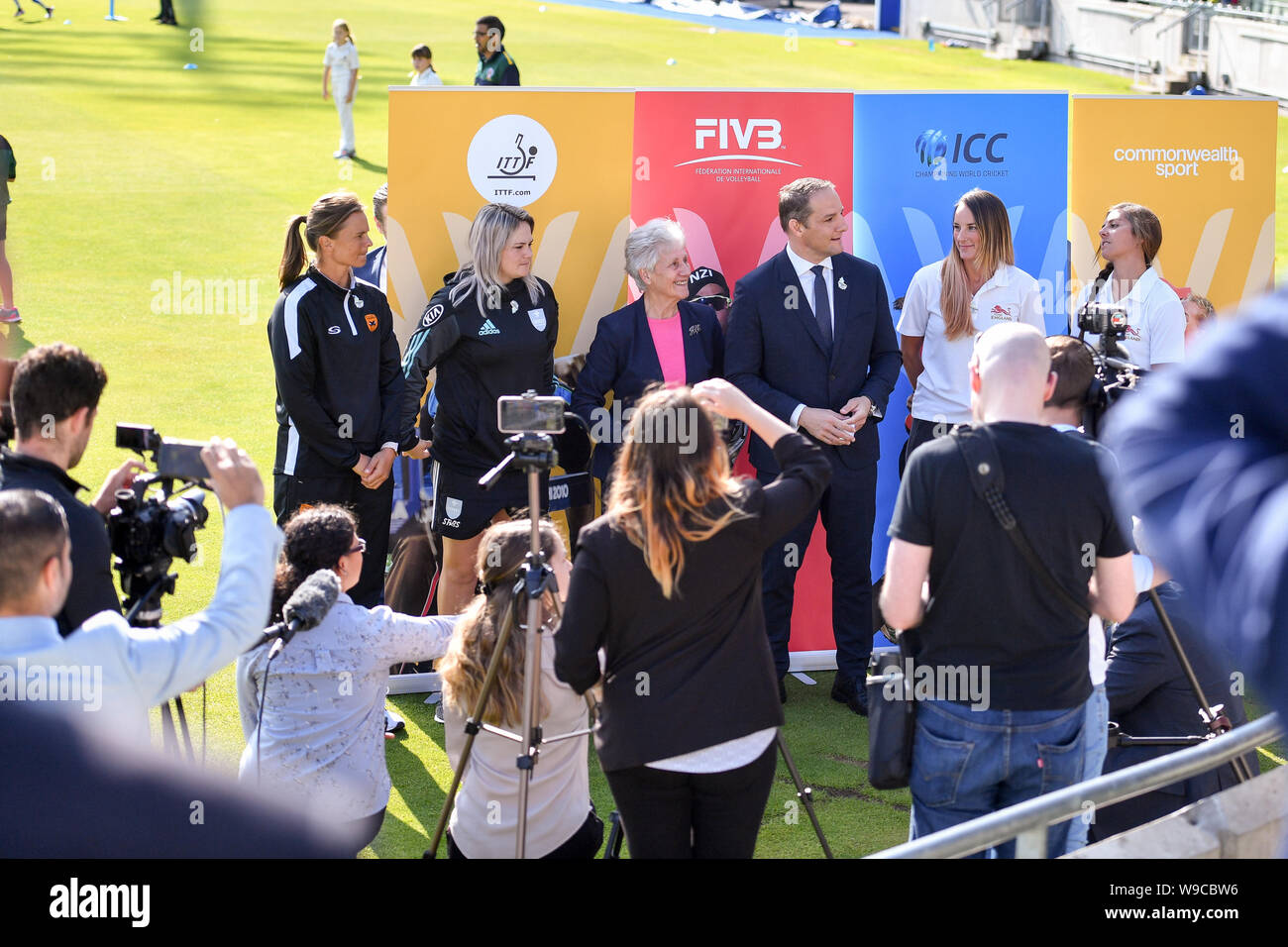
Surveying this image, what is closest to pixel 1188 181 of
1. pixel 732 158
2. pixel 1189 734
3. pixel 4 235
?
pixel 732 158

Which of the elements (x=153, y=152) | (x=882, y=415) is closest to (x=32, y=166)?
(x=153, y=152)

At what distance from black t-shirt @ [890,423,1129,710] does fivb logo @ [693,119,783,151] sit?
3335mm

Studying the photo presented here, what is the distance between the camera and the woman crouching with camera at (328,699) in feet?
13.7

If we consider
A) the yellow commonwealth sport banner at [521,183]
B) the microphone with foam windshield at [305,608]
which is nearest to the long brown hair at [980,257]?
the yellow commonwealth sport banner at [521,183]

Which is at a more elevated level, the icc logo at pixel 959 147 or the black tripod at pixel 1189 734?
the icc logo at pixel 959 147

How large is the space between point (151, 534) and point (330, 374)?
93.1 inches

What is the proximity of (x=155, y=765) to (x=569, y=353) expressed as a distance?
461cm

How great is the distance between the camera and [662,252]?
5.99m

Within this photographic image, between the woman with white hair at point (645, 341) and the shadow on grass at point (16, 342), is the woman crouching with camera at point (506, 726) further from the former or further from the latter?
the shadow on grass at point (16, 342)

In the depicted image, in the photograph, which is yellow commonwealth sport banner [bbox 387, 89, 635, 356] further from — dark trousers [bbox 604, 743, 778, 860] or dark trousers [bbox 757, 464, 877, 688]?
dark trousers [bbox 604, 743, 778, 860]

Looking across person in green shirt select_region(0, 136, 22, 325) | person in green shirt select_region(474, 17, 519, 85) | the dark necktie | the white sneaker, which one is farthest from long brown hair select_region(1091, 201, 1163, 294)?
person in green shirt select_region(474, 17, 519, 85)

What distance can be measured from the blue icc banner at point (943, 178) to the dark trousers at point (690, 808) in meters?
3.28

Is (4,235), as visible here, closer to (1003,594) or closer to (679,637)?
(679,637)
